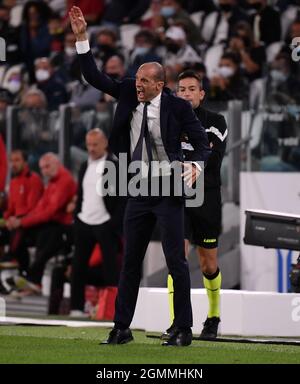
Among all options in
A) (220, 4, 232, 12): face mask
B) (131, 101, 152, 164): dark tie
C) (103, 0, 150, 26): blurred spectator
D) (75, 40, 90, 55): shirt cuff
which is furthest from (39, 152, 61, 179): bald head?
(75, 40, 90, 55): shirt cuff

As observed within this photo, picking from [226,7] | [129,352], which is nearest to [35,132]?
[226,7]

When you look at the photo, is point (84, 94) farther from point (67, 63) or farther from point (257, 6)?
point (257, 6)

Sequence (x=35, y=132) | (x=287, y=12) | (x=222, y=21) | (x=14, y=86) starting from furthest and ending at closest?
(x=14, y=86)
(x=222, y=21)
(x=287, y=12)
(x=35, y=132)

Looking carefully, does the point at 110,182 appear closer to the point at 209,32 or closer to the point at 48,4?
the point at 209,32

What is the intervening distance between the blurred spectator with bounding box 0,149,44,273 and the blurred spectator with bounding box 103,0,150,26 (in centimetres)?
481

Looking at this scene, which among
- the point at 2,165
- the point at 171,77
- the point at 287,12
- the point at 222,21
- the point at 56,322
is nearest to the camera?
the point at 56,322

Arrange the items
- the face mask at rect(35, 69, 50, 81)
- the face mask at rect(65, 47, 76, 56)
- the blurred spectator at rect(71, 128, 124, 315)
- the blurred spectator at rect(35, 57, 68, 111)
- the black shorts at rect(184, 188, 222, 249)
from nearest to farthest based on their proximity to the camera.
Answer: the black shorts at rect(184, 188, 222, 249), the blurred spectator at rect(71, 128, 124, 315), the blurred spectator at rect(35, 57, 68, 111), the face mask at rect(35, 69, 50, 81), the face mask at rect(65, 47, 76, 56)

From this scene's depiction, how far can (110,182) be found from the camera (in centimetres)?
1578

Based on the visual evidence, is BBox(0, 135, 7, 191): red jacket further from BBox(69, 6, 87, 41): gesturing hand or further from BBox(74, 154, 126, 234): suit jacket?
BBox(69, 6, 87, 41): gesturing hand

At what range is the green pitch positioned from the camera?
882cm

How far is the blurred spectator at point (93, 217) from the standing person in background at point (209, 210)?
14.4ft

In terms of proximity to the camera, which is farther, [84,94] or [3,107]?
[84,94]

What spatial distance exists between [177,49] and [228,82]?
1918mm

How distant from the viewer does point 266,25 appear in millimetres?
18125
